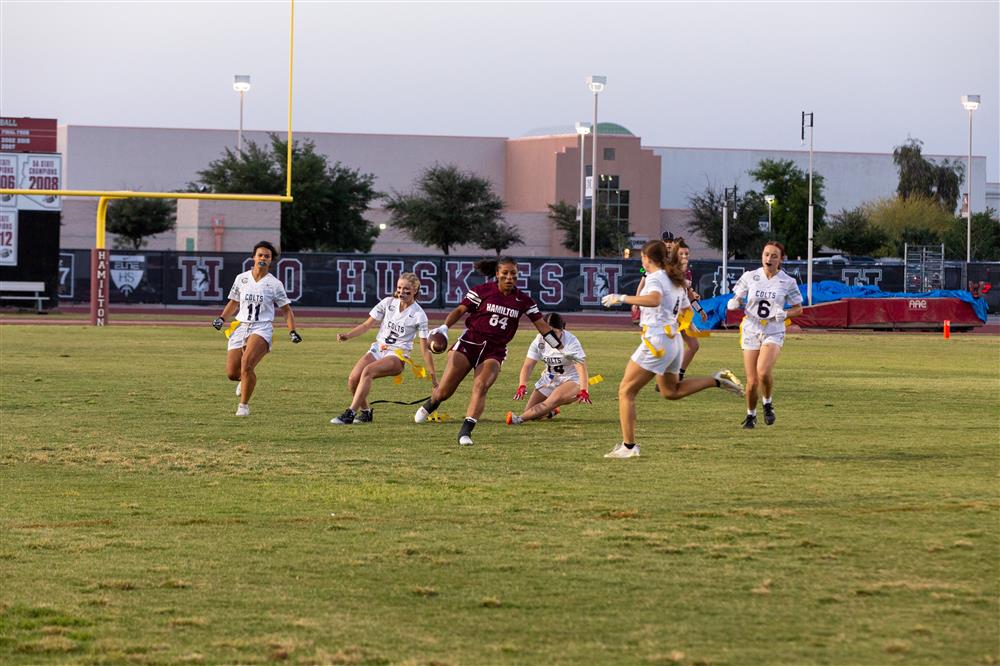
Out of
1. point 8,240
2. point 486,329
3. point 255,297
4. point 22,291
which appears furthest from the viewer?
point 22,291

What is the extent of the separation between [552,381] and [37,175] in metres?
34.5

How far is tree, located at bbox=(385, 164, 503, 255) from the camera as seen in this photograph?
Result: 276 feet

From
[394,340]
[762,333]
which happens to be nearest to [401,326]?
[394,340]

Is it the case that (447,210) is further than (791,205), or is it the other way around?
(447,210)

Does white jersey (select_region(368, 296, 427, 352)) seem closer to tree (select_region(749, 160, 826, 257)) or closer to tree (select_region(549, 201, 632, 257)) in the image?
tree (select_region(749, 160, 826, 257))

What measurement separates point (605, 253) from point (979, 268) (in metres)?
36.2

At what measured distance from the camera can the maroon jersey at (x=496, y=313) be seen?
46.0 feet

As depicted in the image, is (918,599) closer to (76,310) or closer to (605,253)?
(76,310)

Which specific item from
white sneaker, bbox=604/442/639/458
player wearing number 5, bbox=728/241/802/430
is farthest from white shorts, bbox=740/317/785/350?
white sneaker, bbox=604/442/639/458

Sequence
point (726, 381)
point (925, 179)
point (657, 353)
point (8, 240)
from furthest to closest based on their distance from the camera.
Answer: point (925, 179), point (8, 240), point (726, 381), point (657, 353)

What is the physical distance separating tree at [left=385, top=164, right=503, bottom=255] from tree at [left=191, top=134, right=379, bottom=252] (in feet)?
22.1

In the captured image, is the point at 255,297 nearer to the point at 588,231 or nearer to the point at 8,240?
the point at 8,240

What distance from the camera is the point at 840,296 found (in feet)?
149

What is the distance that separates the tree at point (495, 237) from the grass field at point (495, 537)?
67388mm
